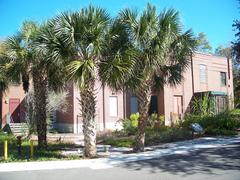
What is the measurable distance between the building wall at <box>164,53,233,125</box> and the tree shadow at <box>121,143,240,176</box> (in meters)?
17.8

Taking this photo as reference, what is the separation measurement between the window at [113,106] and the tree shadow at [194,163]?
16511mm

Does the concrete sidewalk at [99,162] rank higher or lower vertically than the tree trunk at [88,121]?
lower

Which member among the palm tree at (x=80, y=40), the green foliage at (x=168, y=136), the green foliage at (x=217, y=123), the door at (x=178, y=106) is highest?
the palm tree at (x=80, y=40)

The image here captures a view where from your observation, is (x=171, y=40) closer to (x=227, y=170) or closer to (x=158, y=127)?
(x=227, y=170)

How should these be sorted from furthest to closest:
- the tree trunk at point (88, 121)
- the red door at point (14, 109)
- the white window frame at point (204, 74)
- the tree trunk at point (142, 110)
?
the white window frame at point (204, 74) < the red door at point (14, 109) < the tree trunk at point (142, 110) < the tree trunk at point (88, 121)

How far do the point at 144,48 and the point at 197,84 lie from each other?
2342 centimetres

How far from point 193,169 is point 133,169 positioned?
1.94 metres

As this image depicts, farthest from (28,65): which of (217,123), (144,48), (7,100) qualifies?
(7,100)

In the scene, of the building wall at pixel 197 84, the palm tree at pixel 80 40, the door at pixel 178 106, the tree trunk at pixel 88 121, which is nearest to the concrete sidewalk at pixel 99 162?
the tree trunk at pixel 88 121

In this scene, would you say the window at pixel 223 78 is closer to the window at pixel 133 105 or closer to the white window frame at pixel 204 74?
the white window frame at pixel 204 74

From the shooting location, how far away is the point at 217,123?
24031 millimetres

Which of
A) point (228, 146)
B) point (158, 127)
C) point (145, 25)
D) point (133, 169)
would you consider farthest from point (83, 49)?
point (158, 127)

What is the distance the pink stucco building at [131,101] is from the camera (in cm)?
2969

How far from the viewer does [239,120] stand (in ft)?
83.6
